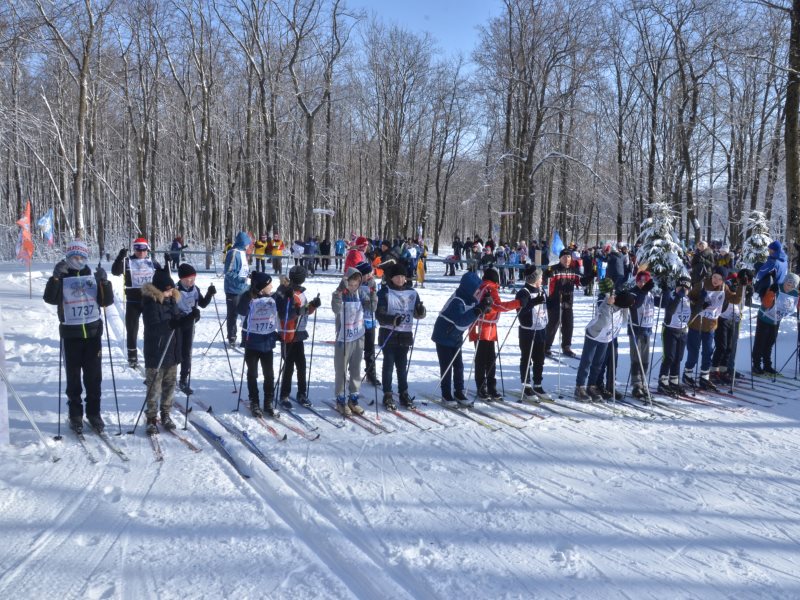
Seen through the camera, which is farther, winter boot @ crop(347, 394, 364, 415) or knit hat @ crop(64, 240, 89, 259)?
winter boot @ crop(347, 394, 364, 415)

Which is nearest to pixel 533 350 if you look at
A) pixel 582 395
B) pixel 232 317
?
pixel 582 395

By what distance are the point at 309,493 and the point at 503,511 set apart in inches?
61.9

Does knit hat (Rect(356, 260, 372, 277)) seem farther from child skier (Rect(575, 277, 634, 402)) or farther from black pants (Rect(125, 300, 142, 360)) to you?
black pants (Rect(125, 300, 142, 360))

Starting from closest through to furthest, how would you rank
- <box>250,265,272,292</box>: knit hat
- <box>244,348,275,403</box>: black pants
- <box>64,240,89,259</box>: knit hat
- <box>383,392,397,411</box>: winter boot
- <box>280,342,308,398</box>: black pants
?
<box>64,240,89,259</box>: knit hat < <box>250,265,272,292</box>: knit hat < <box>244,348,275,403</box>: black pants < <box>280,342,308,398</box>: black pants < <box>383,392,397,411</box>: winter boot

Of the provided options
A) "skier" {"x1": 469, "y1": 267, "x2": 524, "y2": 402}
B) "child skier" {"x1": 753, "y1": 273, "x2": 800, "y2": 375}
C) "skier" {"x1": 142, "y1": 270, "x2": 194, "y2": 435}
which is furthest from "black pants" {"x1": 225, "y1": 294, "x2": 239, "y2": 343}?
"child skier" {"x1": 753, "y1": 273, "x2": 800, "y2": 375}

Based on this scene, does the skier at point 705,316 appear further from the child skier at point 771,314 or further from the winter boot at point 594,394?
the winter boot at point 594,394

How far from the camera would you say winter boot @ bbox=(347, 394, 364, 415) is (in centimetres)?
652

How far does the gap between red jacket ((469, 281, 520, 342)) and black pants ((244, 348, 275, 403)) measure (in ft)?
8.37

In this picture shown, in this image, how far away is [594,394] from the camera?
7582 millimetres

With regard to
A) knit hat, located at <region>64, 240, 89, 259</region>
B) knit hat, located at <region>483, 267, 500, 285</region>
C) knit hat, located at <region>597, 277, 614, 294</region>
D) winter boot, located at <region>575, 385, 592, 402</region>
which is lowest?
winter boot, located at <region>575, 385, 592, 402</region>

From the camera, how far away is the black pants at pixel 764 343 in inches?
375

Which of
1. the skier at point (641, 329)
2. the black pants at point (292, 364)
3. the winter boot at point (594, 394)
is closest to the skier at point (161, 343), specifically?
the black pants at point (292, 364)

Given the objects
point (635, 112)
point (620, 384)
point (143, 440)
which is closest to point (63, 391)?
point (143, 440)

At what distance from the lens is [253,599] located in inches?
129
